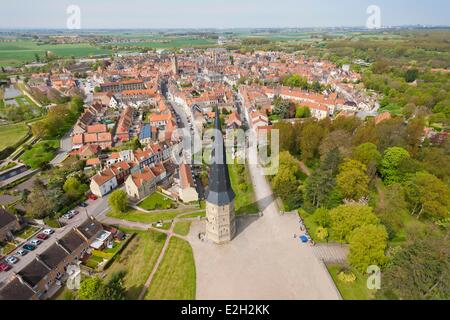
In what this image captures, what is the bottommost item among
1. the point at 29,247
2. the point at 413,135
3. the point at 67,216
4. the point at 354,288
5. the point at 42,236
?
the point at 354,288

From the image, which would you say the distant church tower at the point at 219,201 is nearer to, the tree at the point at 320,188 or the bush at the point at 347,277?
the bush at the point at 347,277

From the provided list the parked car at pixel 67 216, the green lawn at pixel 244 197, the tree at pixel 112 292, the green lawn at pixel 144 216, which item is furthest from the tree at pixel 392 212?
the parked car at pixel 67 216

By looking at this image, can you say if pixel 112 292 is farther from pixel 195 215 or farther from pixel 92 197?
pixel 92 197

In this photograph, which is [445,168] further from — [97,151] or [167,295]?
[97,151]

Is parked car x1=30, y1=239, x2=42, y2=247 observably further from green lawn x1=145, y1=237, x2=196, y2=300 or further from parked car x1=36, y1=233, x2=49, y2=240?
green lawn x1=145, y1=237, x2=196, y2=300

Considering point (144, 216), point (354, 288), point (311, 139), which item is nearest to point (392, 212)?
point (354, 288)

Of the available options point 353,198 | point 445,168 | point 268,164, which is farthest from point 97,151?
point 445,168
